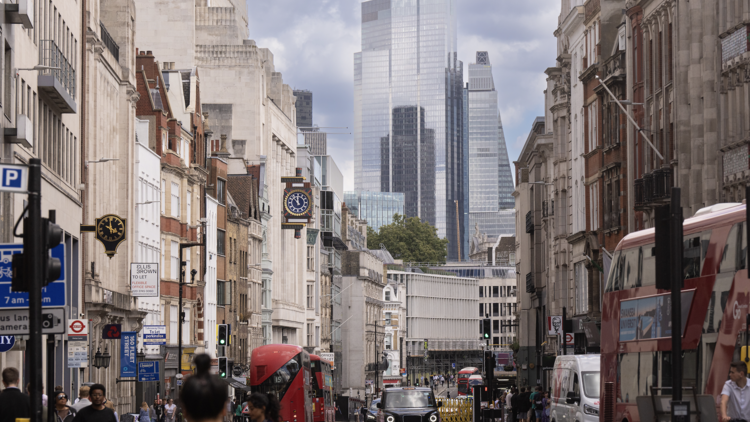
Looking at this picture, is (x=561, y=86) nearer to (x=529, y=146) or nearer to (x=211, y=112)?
(x=529, y=146)

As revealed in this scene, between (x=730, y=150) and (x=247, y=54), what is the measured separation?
6725cm

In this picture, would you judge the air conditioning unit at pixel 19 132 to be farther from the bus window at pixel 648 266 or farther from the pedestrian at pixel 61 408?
the bus window at pixel 648 266

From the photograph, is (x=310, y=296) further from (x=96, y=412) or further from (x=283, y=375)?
(x=96, y=412)

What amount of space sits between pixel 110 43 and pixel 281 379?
17.0 m

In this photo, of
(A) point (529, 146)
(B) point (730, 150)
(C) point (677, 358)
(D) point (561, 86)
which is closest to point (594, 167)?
(D) point (561, 86)

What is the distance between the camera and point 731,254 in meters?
20.8

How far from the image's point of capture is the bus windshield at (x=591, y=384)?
31.2 meters

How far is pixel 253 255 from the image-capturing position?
9512 cm

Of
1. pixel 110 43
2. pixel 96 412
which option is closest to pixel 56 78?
pixel 110 43

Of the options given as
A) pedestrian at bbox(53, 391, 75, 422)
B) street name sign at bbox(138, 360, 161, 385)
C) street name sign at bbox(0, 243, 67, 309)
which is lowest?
street name sign at bbox(138, 360, 161, 385)

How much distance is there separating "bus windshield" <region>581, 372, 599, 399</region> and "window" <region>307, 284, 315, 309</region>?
90402 mm

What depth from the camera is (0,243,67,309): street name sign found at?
1592 cm

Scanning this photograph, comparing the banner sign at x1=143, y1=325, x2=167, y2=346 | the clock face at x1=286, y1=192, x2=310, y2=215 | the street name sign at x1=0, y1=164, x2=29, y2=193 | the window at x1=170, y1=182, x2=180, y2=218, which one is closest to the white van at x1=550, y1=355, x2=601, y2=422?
the street name sign at x1=0, y1=164, x2=29, y2=193

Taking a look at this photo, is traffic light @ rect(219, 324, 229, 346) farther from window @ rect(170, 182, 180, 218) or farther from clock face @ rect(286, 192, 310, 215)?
clock face @ rect(286, 192, 310, 215)
